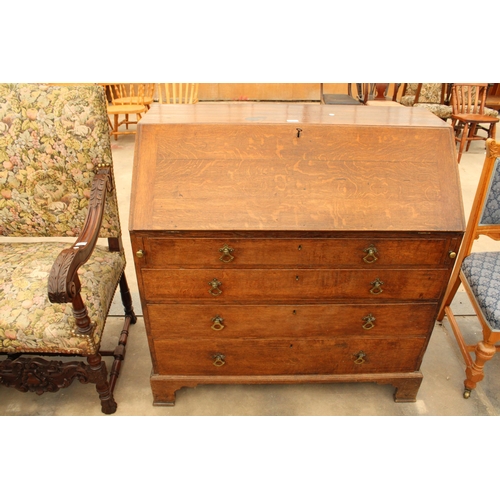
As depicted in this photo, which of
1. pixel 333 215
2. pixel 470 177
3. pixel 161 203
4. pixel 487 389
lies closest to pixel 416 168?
pixel 333 215

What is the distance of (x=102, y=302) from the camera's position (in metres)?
1.96

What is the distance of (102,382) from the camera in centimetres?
202

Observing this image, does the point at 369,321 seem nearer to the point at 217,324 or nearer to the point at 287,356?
the point at 287,356

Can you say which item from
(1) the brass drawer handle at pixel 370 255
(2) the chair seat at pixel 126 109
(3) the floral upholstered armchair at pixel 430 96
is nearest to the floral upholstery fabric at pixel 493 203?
(1) the brass drawer handle at pixel 370 255

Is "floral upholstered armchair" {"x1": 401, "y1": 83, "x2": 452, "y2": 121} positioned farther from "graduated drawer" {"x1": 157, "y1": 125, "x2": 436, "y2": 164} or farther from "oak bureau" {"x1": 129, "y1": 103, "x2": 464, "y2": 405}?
"graduated drawer" {"x1": 157, "y1": 125, "x2": 436, "y2": 164}

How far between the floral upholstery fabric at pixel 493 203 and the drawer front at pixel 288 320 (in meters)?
0.74

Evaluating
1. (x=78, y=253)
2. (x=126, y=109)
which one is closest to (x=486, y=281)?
(x=78, y=253)

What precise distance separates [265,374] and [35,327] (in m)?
1.19

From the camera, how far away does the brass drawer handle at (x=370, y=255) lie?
171 cm

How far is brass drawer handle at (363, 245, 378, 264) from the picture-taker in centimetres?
171

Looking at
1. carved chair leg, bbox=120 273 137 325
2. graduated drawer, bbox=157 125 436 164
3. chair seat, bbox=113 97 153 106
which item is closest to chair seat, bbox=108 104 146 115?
chair seat, bbox=113 97 153 106

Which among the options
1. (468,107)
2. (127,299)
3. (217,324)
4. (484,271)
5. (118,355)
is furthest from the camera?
(468,107)

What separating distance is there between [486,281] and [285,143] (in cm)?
135

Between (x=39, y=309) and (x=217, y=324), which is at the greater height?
(x=39, y=309)
